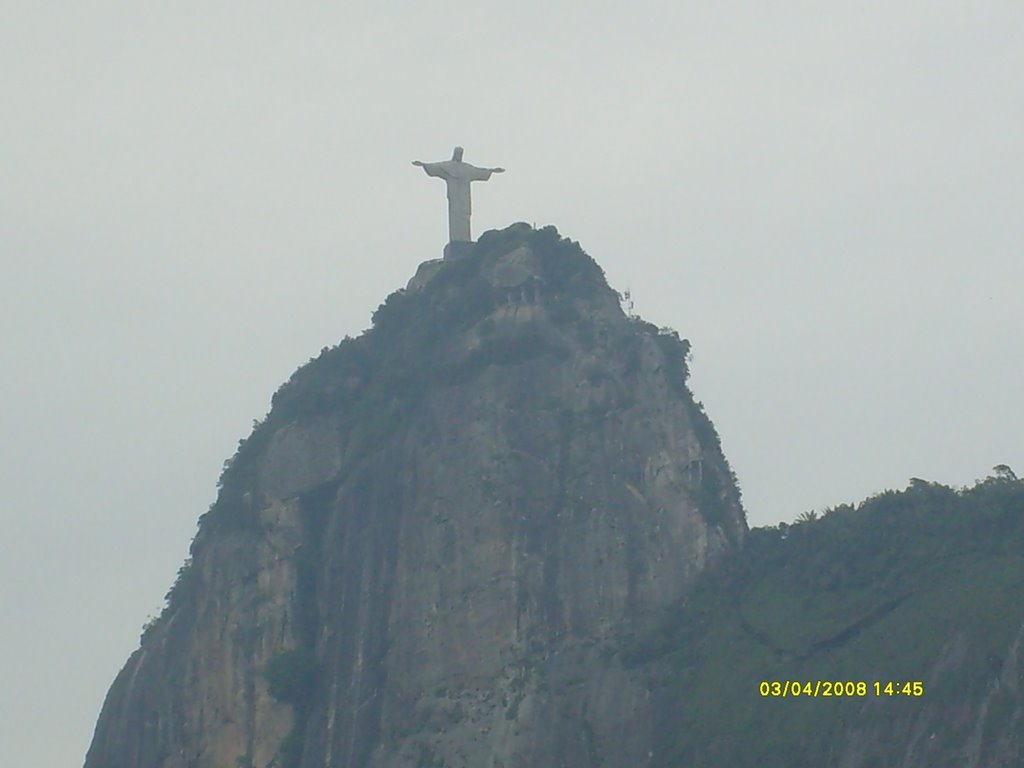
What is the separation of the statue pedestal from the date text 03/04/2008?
2582cm

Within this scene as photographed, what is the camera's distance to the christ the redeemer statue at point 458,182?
90.1 m

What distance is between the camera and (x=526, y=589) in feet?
257

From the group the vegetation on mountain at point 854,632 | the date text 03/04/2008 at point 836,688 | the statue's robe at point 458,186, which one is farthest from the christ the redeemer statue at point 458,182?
the date text 03/04/2008 at point 836,688

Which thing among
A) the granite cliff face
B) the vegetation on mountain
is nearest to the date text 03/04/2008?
the vegetation on mountain

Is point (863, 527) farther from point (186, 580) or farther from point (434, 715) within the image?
point (186, 580)

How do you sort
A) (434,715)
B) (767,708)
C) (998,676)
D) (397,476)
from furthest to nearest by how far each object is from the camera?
(397,476)
(434,715)
(767,708)
(998,676)

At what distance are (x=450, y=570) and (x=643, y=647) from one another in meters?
7.71

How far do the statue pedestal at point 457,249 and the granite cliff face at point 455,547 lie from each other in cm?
204

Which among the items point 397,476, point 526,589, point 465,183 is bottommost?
point 526,589

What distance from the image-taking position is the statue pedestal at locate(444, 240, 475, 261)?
91125 mm

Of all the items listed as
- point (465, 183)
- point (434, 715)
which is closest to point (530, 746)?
point (434, 715)

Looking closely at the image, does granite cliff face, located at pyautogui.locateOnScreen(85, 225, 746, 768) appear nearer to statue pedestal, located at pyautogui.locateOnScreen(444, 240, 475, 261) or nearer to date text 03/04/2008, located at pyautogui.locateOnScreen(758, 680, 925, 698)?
statue pedestal, located at pyautogui.locateOnScreen(444, 240, 475, 261)

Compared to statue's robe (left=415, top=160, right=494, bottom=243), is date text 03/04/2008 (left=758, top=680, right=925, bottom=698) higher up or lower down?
lower down

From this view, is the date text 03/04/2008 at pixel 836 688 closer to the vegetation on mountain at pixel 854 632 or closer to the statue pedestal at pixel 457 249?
the vegetation on mountain at pixel 854 632
